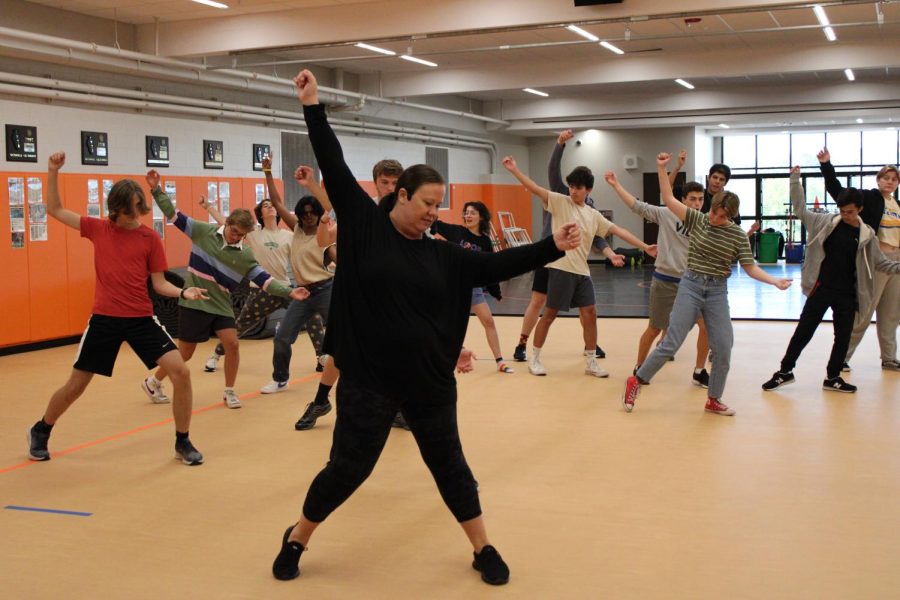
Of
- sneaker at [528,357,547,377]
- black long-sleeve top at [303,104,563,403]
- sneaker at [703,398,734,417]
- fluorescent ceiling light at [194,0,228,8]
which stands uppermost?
fluorescent ceiling light at [194,0,228,8]

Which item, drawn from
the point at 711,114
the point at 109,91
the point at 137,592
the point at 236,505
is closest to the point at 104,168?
the point at 109,91

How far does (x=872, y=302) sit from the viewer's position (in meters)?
8.43

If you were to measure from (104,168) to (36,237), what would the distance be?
1540 mm

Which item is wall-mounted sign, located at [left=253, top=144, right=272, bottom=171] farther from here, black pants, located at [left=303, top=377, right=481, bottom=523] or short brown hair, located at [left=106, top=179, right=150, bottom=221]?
black pants, located at [left=303, top=377, right=481, bottom=523]

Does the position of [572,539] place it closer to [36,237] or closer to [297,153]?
[36,237]

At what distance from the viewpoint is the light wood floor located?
12.5 feet

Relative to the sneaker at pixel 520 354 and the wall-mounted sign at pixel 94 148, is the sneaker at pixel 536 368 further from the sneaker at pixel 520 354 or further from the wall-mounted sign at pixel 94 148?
the wall-mounted sign at pixel 94 148

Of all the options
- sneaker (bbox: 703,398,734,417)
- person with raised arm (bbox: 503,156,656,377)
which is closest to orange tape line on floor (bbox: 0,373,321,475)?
person with raised arm (bbox: 503,156,656,377)

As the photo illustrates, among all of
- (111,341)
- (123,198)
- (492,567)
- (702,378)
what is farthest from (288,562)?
(702,378)

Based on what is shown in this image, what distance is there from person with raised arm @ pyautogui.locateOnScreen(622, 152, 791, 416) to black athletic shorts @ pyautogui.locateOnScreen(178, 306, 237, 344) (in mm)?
3233

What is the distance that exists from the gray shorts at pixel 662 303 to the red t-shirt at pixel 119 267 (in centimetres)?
433

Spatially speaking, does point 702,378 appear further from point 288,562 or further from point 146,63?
point 146,63

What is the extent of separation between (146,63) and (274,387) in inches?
238

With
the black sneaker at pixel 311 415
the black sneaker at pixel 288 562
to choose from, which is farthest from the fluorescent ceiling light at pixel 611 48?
the black sneaker at pixel 288 562
